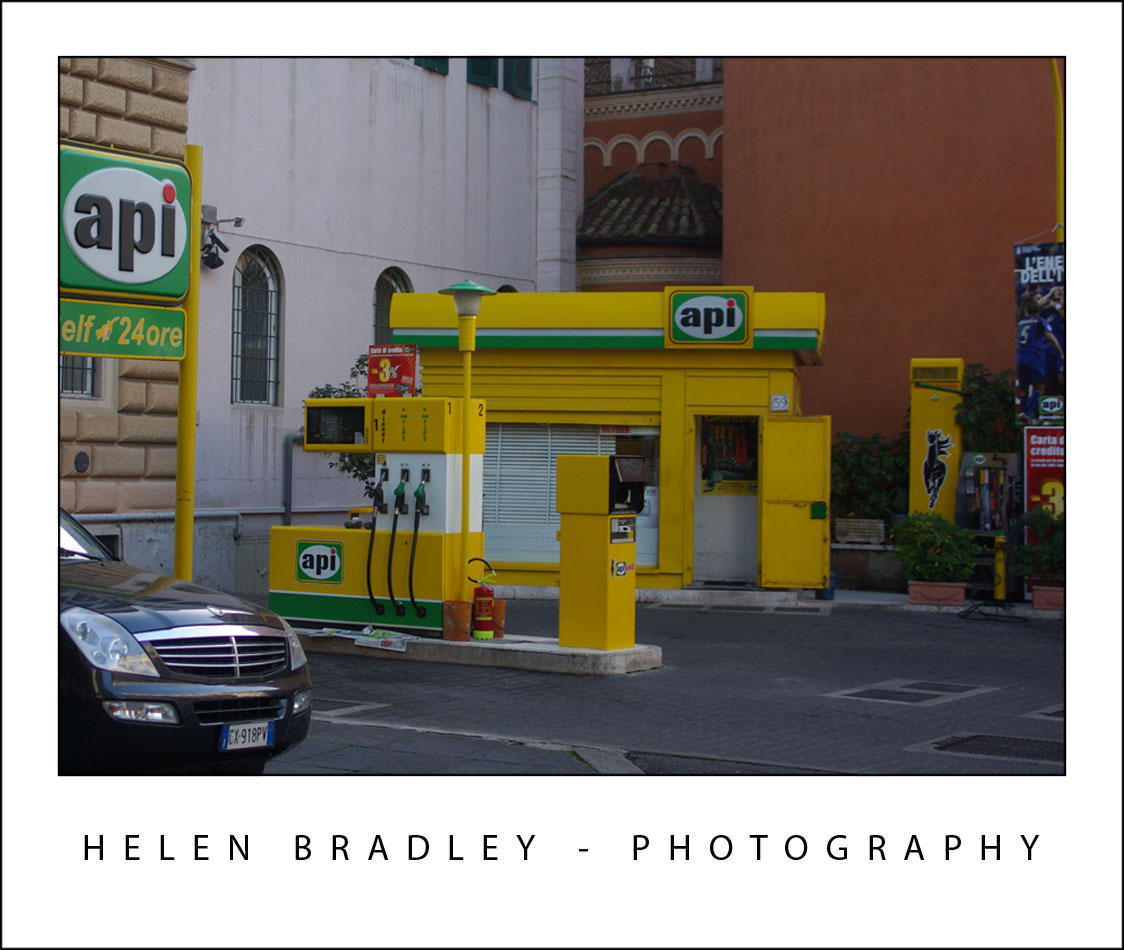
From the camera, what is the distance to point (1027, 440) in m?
17.9

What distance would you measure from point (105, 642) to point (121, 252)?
3725 millimetres

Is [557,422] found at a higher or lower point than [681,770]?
higher

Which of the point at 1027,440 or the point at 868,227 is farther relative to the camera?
the point at 868,227

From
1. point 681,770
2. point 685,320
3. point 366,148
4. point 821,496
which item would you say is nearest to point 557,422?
point 685,320

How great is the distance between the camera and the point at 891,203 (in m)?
23.4

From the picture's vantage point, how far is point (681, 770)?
8688 millimetres

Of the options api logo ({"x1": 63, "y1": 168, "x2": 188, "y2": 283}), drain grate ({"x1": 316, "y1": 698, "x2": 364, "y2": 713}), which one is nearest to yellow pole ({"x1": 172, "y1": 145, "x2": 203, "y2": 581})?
api logo ({"x1": 63, "y1": 168, "x2": 188, "y2": 283})

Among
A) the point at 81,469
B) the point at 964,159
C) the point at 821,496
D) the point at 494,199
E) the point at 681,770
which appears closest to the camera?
the point at 681,770

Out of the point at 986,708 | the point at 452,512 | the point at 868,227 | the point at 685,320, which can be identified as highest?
the point at 868,227

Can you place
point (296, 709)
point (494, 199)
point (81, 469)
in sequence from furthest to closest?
1. point (494, 199)
2. point (81, 469)
3. point (296, 709)

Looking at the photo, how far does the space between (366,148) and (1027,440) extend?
1178 centimetres

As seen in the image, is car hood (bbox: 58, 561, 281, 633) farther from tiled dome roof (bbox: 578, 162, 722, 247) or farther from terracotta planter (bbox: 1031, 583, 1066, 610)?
tiled dome roof (bbox: 578, 162, 722, 247)

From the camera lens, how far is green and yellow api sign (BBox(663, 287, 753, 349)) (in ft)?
61.1

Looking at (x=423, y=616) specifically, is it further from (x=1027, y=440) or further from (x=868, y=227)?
(x=868, y=227)
